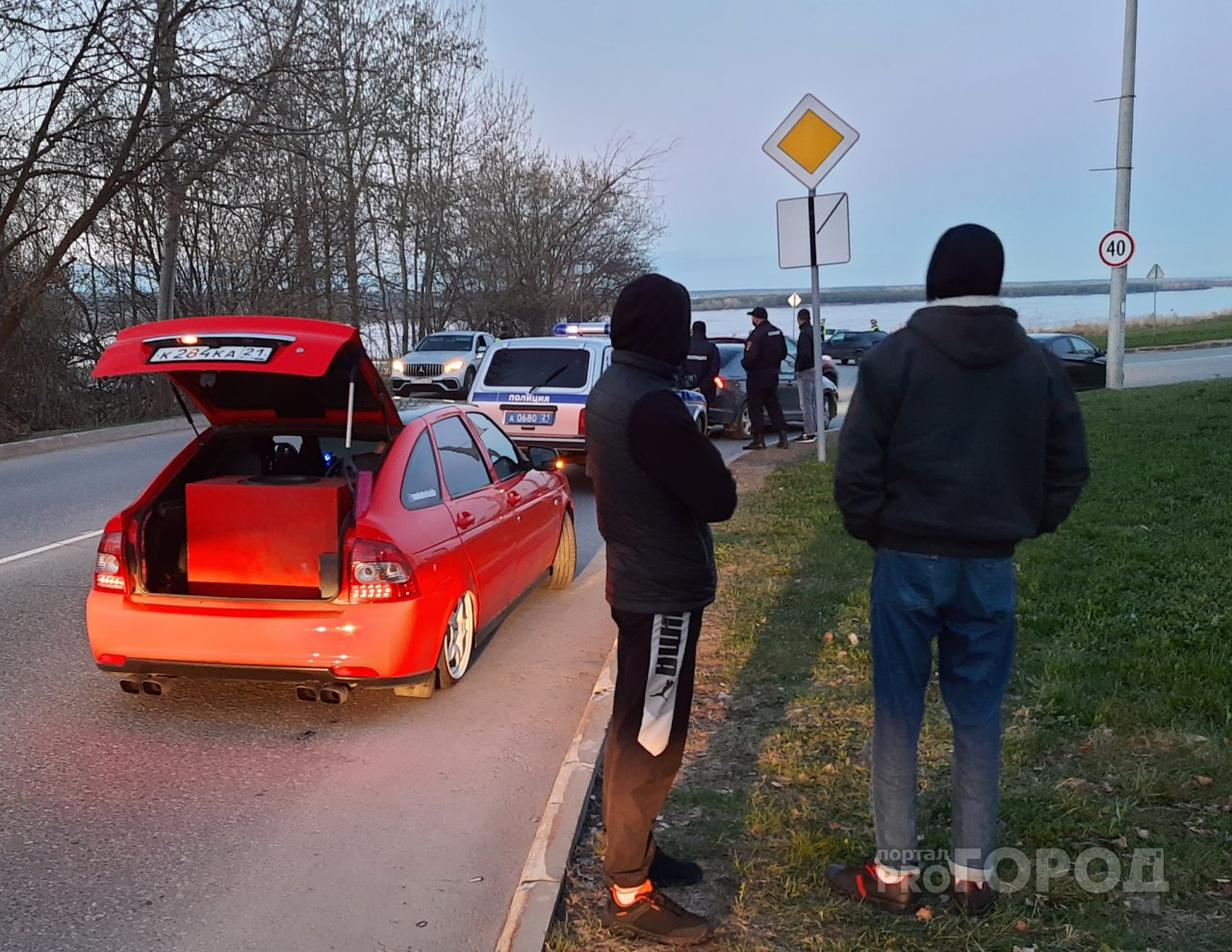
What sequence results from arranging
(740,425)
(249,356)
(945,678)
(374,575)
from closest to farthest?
(945,678), (249,356), (374,575), (740,425)

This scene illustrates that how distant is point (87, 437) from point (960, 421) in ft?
59.3

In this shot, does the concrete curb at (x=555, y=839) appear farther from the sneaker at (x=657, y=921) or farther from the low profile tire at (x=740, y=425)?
the low profile tire at (x=740, y=425)

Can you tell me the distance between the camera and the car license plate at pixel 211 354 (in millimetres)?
4793

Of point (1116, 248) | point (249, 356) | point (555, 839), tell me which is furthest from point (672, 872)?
point (1116, 248)

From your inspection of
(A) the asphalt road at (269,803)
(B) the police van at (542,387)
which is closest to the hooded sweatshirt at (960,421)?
(A) the asphalt road at (269,803)

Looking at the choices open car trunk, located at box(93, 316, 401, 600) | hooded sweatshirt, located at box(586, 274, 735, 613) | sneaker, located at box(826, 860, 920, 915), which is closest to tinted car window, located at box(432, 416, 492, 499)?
open car trunk, located at box(93, 316, 401, 600)

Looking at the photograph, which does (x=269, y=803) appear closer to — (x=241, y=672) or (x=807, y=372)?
(x=241, y=672)

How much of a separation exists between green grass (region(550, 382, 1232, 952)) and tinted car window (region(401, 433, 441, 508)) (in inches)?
67.8

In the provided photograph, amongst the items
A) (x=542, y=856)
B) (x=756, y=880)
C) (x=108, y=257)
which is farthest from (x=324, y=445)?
(x=108, y=257)

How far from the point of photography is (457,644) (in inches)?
223

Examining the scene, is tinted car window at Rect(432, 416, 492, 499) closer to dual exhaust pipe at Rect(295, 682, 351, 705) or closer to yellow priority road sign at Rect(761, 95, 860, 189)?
dual exhaust pipe at Rect(295, 682, 351, 705)

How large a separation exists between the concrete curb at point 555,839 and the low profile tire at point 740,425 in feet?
41.4

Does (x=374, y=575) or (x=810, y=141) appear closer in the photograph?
(x=374, y=575)

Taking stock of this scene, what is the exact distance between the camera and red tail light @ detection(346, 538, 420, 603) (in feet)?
16.5
